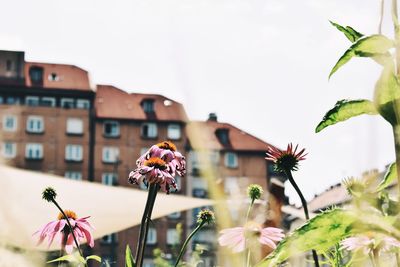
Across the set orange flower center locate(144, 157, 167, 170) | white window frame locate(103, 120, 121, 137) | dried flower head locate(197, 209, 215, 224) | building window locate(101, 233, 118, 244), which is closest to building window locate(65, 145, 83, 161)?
white window frame locate(103, 120, 121, 137)

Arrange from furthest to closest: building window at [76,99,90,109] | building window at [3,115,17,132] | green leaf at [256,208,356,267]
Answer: building window at [76,99,90,109] → building window at [3,115,17,132] → green leaf at [256,208,356,267]

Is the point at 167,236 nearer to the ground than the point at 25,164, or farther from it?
nearer to the ground

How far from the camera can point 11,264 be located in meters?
0.55

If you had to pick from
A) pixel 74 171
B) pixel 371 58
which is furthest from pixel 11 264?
pixel 74 171

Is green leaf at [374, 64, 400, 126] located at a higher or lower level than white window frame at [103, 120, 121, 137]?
lower

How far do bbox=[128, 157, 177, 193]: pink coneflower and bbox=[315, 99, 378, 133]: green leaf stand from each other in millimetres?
265

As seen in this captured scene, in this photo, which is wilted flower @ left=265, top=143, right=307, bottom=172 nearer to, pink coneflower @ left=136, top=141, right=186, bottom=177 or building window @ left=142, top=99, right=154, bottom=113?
pink coneflower @ left=136, top=141, right=186, bottom=177

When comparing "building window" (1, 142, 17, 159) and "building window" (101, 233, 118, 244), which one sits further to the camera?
"building window" (1, 142, 17, 159)

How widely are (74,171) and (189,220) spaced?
451 cm

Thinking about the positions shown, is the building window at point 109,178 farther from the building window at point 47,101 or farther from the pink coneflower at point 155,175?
the pink coneflower at point 155,175

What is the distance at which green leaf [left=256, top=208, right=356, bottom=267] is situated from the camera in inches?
12.0

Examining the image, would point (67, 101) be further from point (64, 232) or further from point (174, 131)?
point (64, 232)

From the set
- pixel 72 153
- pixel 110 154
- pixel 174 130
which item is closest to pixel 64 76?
pixel 72 153

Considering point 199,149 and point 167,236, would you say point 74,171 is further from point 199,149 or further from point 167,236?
point 199,149
